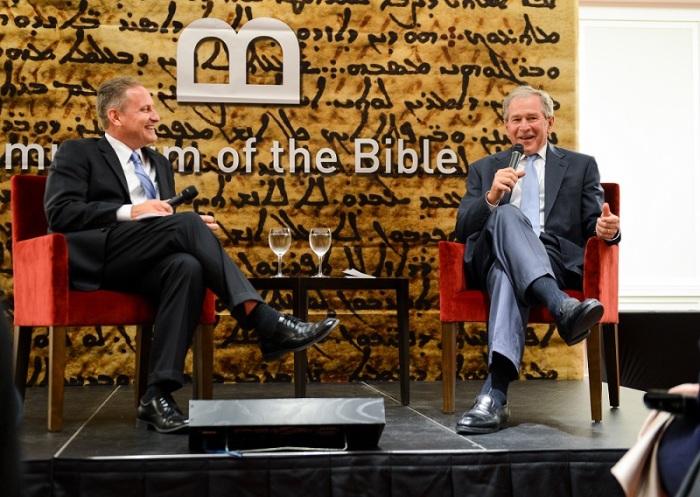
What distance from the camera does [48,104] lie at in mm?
4461

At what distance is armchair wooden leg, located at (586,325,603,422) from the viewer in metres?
3.02

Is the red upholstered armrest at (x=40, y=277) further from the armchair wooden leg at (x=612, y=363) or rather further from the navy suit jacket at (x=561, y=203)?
the armchair wooden leg at (x=612, y=363)

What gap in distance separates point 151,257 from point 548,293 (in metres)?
1.39

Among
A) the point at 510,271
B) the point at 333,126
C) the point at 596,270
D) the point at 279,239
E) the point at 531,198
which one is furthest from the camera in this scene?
the point at 333,126

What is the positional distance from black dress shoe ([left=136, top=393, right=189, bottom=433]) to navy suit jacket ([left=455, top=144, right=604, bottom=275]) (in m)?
1.25

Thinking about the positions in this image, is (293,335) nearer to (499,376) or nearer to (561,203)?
(499,376)

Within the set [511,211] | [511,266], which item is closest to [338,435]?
[511,266]

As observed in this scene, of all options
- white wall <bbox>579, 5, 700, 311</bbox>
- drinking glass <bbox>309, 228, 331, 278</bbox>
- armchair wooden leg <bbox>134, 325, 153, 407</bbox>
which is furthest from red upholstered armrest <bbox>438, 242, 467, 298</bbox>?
white wall <bbox>579, 5, 700, 311</bbox>

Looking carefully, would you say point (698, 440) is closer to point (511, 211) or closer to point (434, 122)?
point (511, 211)

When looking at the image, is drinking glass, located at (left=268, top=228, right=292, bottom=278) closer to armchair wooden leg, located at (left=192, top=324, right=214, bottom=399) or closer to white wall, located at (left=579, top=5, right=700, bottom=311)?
armchair wooden leg, located at (left=192, top=324, right=214, bottom=399)

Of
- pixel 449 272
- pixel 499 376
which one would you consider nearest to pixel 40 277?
pixel 449 272

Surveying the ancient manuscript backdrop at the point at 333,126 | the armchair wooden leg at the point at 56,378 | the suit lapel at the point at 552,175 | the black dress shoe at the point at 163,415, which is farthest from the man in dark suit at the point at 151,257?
the ancient manuscript backdrop at the point at 333,126

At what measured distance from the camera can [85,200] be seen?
10.5 feet

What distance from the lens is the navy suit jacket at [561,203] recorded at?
3277 mm
